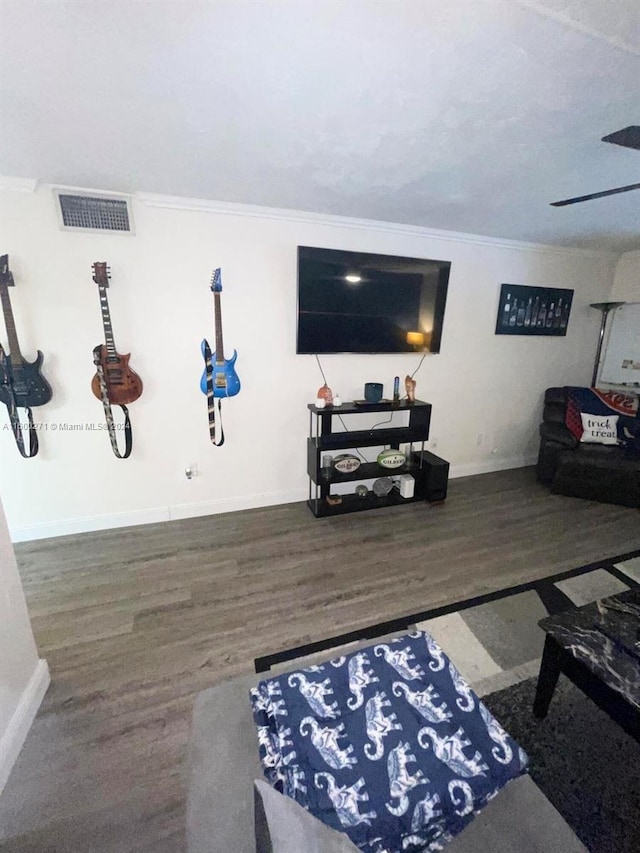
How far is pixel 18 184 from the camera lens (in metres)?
1.97

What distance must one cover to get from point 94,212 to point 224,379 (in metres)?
1.26

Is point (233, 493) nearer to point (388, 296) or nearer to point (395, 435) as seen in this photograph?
point (395, 435)

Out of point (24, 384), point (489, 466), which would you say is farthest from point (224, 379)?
point (489, 466)

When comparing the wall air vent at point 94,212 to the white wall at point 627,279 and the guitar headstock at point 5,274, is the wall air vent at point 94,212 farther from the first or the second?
the white wall at point 627,279

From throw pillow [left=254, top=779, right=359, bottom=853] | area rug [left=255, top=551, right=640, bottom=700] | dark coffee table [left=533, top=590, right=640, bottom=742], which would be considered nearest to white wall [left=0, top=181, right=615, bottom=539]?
area rug [left=255, top=551, right=640, bottom=700]

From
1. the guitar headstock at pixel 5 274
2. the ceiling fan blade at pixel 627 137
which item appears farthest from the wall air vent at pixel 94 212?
the ceiling fan blade at pixel 627 137

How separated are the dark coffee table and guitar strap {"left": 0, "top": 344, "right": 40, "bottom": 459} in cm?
297

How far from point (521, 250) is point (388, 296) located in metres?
1.51

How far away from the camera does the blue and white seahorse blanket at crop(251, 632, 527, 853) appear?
2.45 feet

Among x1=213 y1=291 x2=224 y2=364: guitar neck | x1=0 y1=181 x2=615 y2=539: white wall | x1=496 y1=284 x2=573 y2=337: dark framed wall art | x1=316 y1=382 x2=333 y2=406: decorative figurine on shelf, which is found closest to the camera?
x1=0 y1=181 x2=615 y2=539: white wall

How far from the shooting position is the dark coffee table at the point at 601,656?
1.06 meters

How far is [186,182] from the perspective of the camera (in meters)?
2.01

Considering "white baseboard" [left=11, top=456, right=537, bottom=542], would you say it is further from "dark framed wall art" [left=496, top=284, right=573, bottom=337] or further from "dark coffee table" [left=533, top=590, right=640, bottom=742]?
"dark framed wall art" [left=496, top=284, right=573, bottom=337]

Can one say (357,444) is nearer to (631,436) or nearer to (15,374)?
(15,374)
